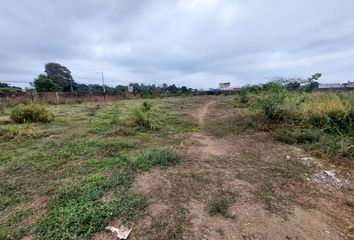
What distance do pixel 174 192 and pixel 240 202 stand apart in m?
0.81

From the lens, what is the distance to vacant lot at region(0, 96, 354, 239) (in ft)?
7.05

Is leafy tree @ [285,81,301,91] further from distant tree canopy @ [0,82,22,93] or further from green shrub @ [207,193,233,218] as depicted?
distant tree canopy @ [0,82,22,93]

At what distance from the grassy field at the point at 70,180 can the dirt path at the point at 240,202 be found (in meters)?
0.29

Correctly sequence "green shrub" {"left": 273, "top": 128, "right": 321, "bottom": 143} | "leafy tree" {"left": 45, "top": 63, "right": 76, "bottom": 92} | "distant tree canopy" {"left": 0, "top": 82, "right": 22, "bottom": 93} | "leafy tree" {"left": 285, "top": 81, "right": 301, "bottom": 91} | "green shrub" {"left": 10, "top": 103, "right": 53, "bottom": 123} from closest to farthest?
1. "green shrub" {"left": 273, "top": 128, "right": 321, "bottom": 143}
2. "leafy tree" {"left": 285, "top": 81, "right": 301, "bottom": 91}
3. "green shrub" {"left": 10, "top": 103, "right": 53, "bottom": 123}
4. "distant tree canopy" {"left": 0, "top": 82, "right": 22, "bottom": 93}
5. "leafy tree" {"left": 45, "top": 63, "right": 76, "bottom": 92}

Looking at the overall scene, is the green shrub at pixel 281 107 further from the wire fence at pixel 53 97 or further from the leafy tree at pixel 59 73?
the leafy tree at pixel 59 73

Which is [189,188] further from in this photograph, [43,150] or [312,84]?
[312,84]

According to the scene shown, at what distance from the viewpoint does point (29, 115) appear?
8.59 metres

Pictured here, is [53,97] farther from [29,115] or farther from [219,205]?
[219,205]

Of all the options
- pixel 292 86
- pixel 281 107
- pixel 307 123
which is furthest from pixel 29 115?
pixel 292 86

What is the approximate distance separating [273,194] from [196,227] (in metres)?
1.23

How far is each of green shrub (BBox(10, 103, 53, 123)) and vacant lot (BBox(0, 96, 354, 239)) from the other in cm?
401

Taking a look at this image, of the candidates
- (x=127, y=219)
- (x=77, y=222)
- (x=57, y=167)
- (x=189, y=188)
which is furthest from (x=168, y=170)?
(x=57, y=167)

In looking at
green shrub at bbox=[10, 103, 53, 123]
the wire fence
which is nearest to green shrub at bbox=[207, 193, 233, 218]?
green shrub at bbox=[10, 103, 53, 123]

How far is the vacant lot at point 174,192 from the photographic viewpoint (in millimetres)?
2148
